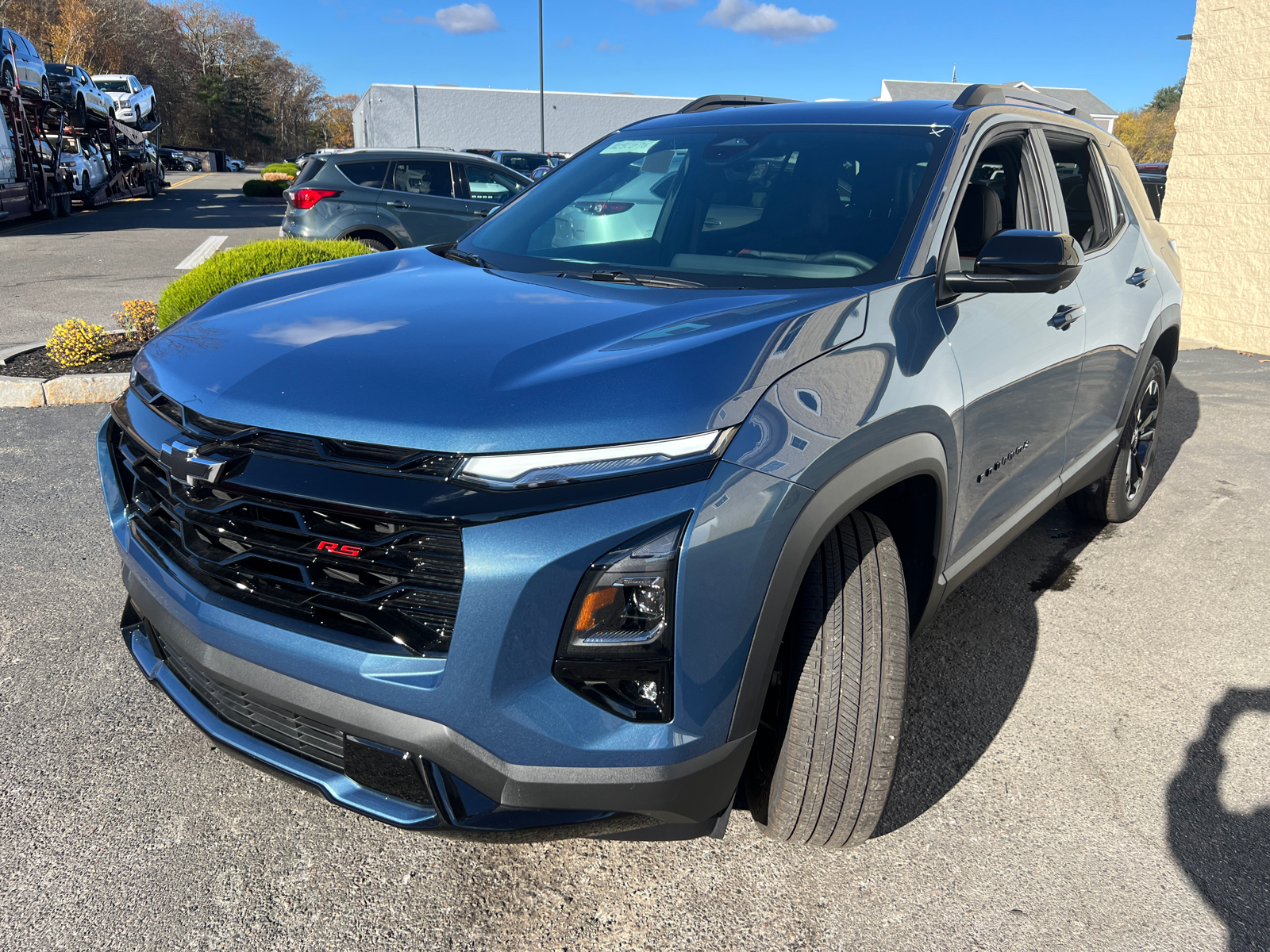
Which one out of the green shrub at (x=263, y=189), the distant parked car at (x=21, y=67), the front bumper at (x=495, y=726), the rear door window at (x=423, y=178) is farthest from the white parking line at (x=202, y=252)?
the green shrub at (x=263, y=189)

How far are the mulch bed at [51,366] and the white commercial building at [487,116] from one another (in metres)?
49.1

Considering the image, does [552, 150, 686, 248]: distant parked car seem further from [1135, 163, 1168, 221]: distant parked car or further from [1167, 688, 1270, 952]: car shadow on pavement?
[1135, 163, 1168, 221]: distant parked car

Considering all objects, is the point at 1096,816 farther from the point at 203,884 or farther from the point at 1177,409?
the point at 1177,409

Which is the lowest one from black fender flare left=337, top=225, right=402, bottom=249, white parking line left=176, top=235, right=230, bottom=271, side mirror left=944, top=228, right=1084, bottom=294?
white parking line left=176, top=235, right=230, bottom=271

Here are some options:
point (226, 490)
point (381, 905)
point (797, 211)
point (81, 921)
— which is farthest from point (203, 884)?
point (797, 211)

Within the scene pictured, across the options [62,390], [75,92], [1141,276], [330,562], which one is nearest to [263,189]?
[75,92]

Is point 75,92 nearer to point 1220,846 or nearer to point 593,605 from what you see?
point 593,605

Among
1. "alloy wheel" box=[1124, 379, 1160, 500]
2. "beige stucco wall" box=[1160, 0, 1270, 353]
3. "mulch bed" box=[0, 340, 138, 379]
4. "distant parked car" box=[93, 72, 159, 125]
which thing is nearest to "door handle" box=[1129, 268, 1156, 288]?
"alloy wheel" box=[1124, 379, 1160, 500]

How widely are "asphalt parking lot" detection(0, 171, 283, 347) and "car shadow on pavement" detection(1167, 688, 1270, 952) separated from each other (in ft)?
26.7

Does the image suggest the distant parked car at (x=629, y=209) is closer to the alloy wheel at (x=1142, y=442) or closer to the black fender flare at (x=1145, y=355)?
the black fender flare at (x=1145, y=355)

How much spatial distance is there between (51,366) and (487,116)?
179 feet

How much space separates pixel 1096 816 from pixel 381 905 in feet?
5.93

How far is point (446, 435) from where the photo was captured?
1.63 m

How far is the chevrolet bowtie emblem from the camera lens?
178cm
